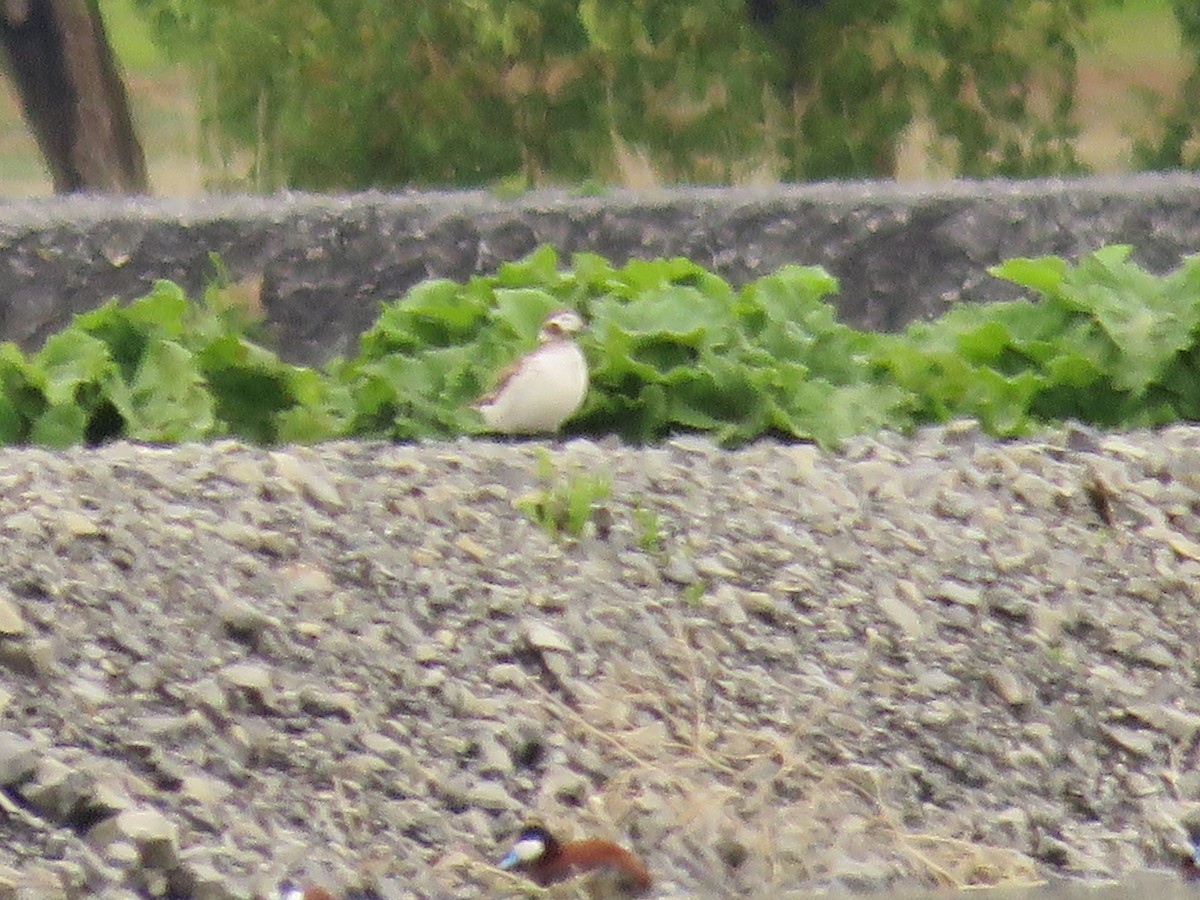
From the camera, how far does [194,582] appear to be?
475cm

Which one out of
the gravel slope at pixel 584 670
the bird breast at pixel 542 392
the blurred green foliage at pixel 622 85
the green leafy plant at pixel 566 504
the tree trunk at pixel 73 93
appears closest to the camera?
the gravel slope at pixel 584 670

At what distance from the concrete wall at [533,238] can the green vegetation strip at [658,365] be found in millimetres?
2379

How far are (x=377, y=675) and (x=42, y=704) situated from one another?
2.40 feet

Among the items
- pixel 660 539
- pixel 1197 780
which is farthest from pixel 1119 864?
pixel 660 539

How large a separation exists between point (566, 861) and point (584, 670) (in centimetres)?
75

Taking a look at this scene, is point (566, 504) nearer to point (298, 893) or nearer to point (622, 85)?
point (298, 893)

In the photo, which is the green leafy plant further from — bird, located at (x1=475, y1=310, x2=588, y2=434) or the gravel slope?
bird, located at (x1=475, y1=310, x2=588, y2=434)

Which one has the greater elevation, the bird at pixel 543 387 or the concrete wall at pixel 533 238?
the bird at pixel 543 387

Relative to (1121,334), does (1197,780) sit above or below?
below

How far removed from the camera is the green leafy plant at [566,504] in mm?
5191

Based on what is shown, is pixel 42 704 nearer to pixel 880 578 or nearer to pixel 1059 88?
pixel 880 578

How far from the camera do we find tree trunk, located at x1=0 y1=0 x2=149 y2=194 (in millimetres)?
12906

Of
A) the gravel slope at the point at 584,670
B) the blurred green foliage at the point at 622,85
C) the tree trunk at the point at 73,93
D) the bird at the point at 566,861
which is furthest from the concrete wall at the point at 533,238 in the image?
the bird at the point at 566,861

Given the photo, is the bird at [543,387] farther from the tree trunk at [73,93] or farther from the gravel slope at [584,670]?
the tree trunk at [73,93]
